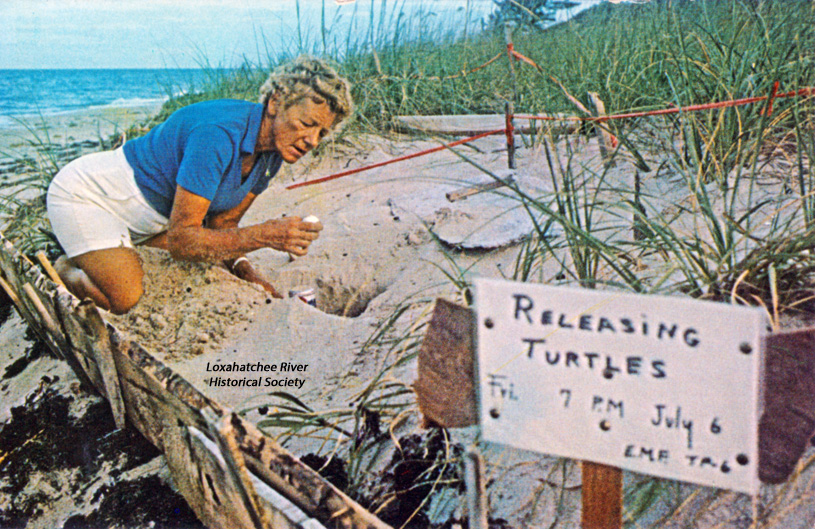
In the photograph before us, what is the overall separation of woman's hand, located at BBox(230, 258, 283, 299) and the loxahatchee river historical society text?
0.33 meters

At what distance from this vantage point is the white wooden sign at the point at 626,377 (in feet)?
1.94

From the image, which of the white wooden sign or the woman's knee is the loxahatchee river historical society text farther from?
the white wooden sign

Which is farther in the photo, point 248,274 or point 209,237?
point 248,274

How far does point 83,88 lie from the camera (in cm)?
170

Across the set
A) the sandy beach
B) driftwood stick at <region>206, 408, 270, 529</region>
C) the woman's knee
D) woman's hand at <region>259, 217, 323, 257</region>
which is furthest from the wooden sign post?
the sandy beach

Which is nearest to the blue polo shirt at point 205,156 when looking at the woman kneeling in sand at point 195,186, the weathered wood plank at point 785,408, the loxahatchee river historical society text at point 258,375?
the woman kneeling in sand at point 195,186

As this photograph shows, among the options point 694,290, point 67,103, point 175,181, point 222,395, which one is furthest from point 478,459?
point 67,103

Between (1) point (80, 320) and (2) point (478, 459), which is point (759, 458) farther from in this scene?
(1) point (80, 320)

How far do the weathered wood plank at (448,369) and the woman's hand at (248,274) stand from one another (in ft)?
2.97

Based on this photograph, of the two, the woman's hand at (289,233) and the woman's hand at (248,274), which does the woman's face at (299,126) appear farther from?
the woman's hand at (248,274)

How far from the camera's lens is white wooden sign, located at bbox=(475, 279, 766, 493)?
59cm

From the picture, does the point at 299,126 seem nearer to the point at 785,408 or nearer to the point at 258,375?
the point at 258,375

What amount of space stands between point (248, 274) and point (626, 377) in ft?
4.05

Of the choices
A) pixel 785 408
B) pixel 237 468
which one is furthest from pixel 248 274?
pixel 785 408
